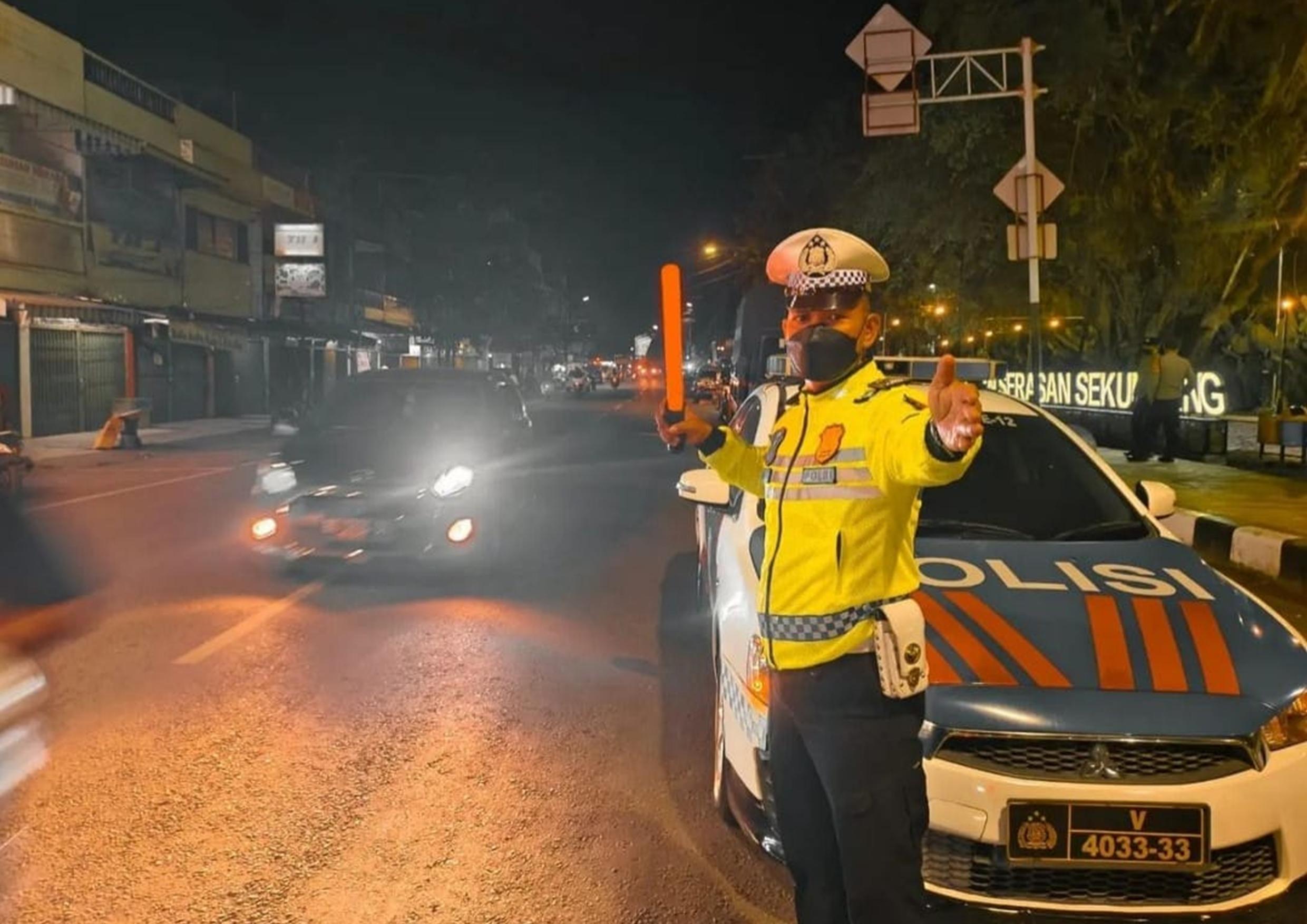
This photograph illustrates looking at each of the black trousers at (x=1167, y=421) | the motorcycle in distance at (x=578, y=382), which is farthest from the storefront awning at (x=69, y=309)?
the motorcycle in distance at (x=578, y=382)

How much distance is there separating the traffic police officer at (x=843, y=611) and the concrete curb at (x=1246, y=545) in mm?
6421

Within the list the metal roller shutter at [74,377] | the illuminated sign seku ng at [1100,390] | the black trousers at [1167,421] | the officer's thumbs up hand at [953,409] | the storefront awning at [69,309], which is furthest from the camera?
the metal roller shutter at [74,377]

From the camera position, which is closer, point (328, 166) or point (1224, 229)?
point (1224, 229)

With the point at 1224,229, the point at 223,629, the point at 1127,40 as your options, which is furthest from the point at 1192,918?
the point at 1224,229

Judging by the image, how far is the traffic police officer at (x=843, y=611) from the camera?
261 centimetres

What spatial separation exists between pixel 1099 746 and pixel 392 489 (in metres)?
6.74

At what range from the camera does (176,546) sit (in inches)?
440

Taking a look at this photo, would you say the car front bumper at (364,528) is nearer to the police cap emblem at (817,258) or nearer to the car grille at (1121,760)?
the car grille at (1121,760)

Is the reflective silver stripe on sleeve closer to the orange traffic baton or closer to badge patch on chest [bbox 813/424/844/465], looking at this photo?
Answer: badge patch on chest [bbox 813/424/844/465]

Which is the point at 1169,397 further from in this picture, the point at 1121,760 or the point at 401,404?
the point at 1121,760

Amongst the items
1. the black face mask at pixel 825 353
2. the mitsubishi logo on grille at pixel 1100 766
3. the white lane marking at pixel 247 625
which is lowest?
the white lane marking at pixel 247 625

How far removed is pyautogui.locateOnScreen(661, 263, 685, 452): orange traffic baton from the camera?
8.91ft

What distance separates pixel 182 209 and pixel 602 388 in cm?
5005

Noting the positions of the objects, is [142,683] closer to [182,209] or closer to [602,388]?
[182,209]
